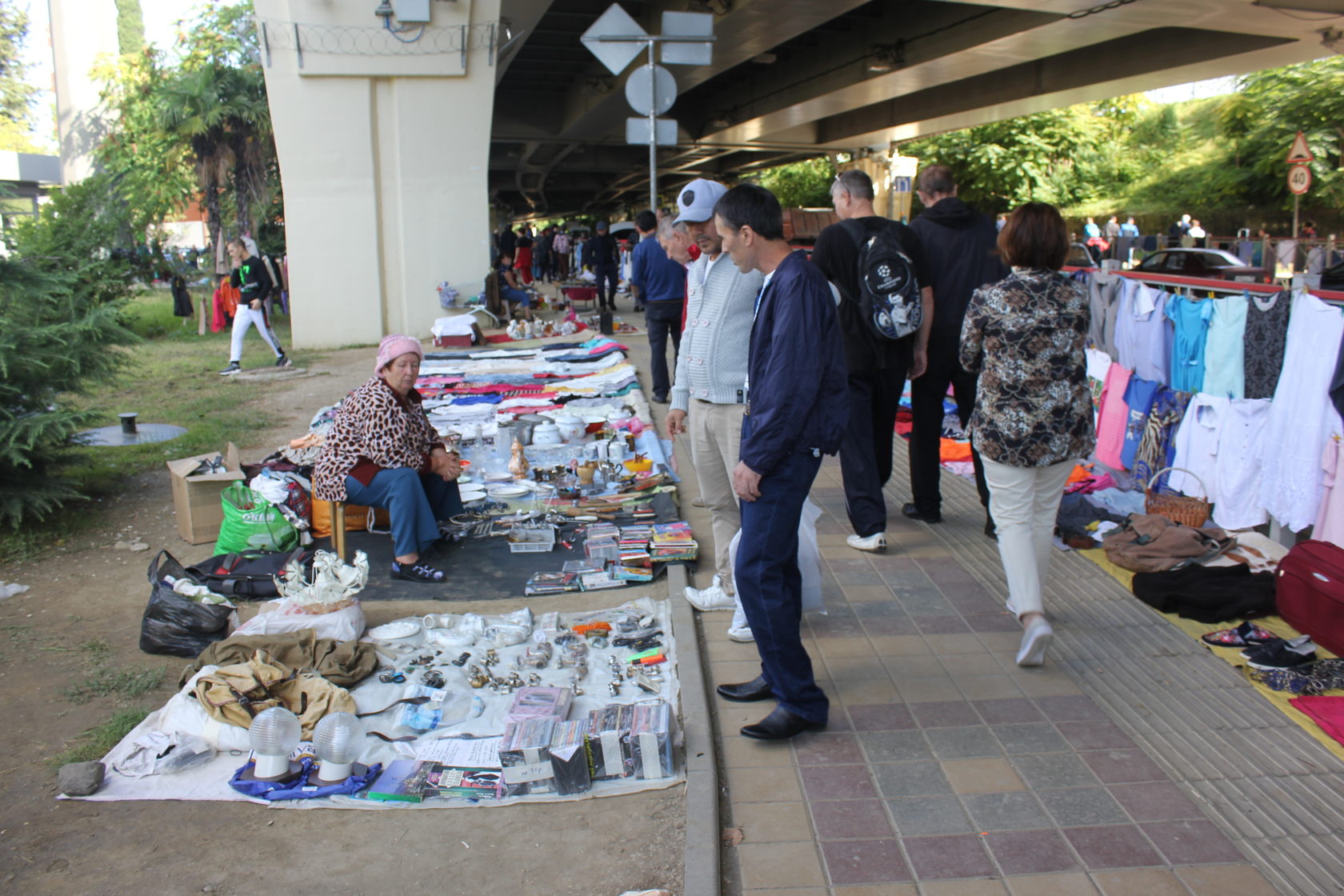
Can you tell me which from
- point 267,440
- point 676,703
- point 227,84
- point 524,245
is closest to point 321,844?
point 676,703

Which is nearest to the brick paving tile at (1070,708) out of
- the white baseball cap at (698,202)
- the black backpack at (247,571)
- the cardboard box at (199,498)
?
the white baseball cap at (698,202)

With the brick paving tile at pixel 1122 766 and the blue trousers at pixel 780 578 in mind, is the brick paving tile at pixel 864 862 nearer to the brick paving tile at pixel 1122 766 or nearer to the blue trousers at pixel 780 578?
the blue trousers at pixel 780 578

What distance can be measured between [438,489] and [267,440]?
3.93m

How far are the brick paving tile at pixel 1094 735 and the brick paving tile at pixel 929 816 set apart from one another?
683mm

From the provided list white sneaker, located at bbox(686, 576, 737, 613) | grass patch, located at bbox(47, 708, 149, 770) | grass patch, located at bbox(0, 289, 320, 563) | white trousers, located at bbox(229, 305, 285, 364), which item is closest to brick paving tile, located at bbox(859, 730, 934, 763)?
white sneaker, located at bbox(686, 576, 737, 613)

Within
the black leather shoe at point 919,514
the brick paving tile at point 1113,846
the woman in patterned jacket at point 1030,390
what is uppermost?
the woman in patterned jacket at point 1030,390

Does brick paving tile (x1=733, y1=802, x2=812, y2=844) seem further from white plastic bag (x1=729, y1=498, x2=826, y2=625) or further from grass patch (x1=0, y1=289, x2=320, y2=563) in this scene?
grass patch (x1=0, y1=289, x2=320, y2=563)

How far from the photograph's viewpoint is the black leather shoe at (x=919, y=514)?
634cm

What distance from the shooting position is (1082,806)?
3338 mm

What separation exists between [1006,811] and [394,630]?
2.97 m

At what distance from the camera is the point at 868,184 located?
223 inches

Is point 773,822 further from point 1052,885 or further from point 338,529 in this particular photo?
point 338,529

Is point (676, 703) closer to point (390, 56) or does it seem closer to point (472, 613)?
point (472, 613)

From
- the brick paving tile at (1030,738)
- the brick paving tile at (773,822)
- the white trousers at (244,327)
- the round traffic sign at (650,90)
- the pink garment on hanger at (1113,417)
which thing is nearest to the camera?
the brick paving tile at (773,822)
